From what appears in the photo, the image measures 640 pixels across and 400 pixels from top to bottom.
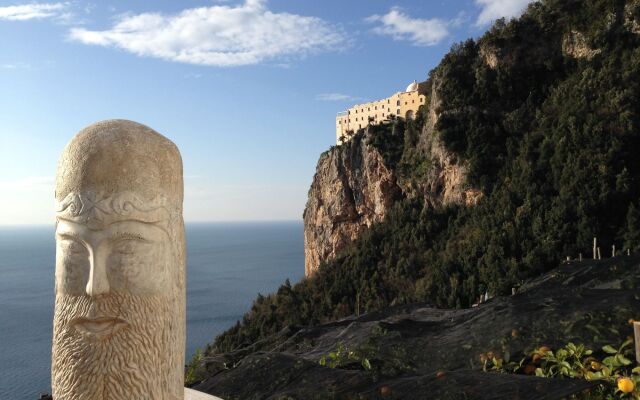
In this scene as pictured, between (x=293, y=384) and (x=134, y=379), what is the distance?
7.35ft

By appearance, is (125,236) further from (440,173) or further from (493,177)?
(440,173)

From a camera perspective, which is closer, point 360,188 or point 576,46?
point 576,46

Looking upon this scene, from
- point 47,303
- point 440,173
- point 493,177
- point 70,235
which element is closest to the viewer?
point 70,235

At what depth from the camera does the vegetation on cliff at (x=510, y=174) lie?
858 inches

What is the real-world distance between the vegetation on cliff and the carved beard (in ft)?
49.6

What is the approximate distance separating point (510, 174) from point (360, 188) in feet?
49.4

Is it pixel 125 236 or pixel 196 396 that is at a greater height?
pixel 125 236

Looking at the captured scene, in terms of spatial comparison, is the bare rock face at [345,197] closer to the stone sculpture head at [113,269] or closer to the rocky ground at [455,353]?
the rocky ground at [455,353]

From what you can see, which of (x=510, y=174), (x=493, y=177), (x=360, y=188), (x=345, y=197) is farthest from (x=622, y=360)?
(x=345, y=197)

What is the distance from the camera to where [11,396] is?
29.4m

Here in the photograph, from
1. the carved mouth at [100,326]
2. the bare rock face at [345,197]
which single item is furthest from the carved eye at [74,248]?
the bare rock face at [345,197]

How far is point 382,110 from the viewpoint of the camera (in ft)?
169

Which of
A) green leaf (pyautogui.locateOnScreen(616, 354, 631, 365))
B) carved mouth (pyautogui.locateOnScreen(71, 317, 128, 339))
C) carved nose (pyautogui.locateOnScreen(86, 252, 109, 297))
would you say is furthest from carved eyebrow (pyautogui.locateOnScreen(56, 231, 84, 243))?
green leaf (pyautogui.locateOnScreen(616, 354, 631, 365))

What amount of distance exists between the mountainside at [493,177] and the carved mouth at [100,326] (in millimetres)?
16039
